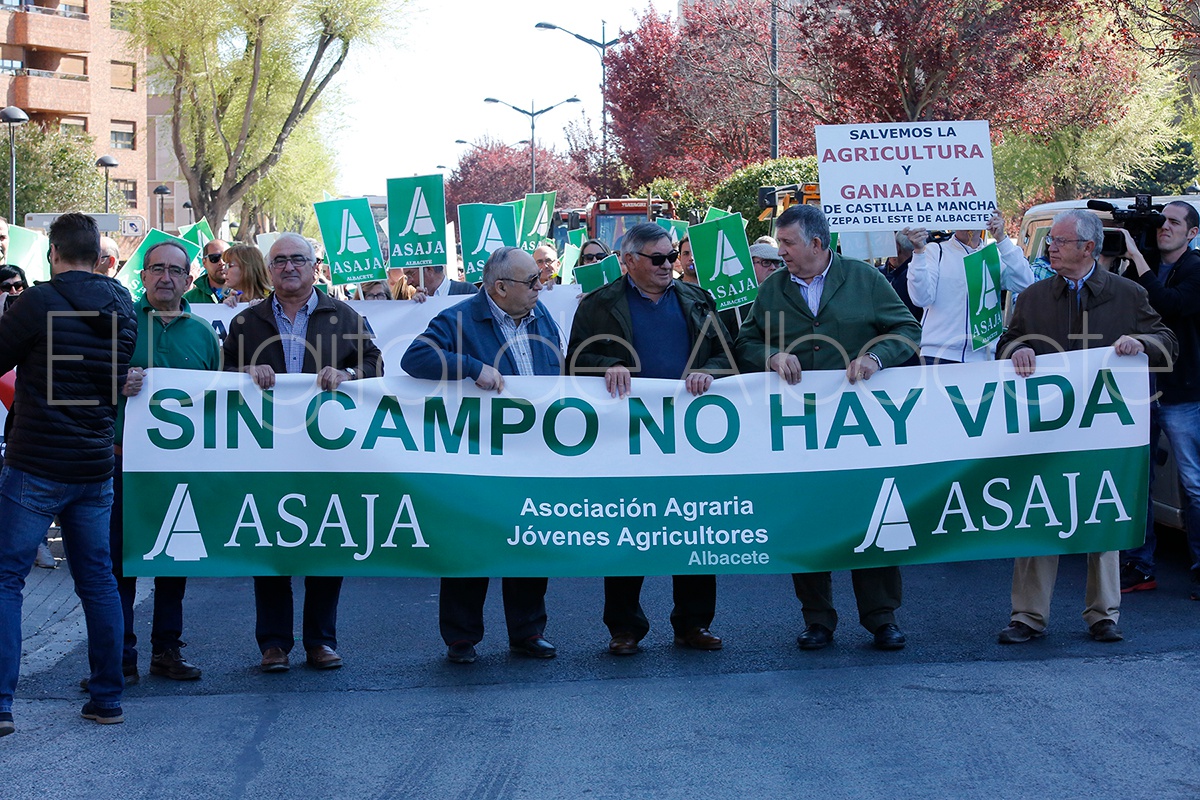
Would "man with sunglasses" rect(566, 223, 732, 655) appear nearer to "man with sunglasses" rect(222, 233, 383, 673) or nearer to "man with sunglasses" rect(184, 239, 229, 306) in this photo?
"man with sunglasses" rect(222, 233, 383, 673)

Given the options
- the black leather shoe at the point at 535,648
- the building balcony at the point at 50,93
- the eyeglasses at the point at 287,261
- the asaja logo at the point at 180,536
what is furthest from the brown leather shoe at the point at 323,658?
the building balcony at the point at 50,93

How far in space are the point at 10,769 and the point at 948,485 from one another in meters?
4.00

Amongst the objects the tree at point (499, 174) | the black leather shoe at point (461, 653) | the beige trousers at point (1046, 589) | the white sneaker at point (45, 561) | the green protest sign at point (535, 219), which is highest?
the tree at point (499, 174)

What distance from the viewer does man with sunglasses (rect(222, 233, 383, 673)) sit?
658 centimetres

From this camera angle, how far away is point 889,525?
665 centimetres

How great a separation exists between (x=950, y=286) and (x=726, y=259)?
7.99 feet

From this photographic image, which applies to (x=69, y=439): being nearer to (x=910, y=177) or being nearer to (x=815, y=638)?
(x=815, y=638)

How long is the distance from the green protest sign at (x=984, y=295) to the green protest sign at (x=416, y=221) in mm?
4914

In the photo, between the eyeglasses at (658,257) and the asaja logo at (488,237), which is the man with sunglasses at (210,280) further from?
the eyeglasses at (658,257)

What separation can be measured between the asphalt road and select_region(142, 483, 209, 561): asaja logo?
1.82 feet

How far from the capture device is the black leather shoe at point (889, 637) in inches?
263

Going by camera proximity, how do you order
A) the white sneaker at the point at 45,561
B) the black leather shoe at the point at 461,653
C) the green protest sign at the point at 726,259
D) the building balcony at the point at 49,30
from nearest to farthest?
1. the black leather shoe at the point at 461,653
2. the white sneaker at the point at 45,561
3. the green protest sign at the point at 726,259
4. the building balcony at the point at 49,30

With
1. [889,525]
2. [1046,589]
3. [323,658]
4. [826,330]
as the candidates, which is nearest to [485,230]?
[826,330]

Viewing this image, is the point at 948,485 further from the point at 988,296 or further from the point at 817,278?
the point at 988,296
